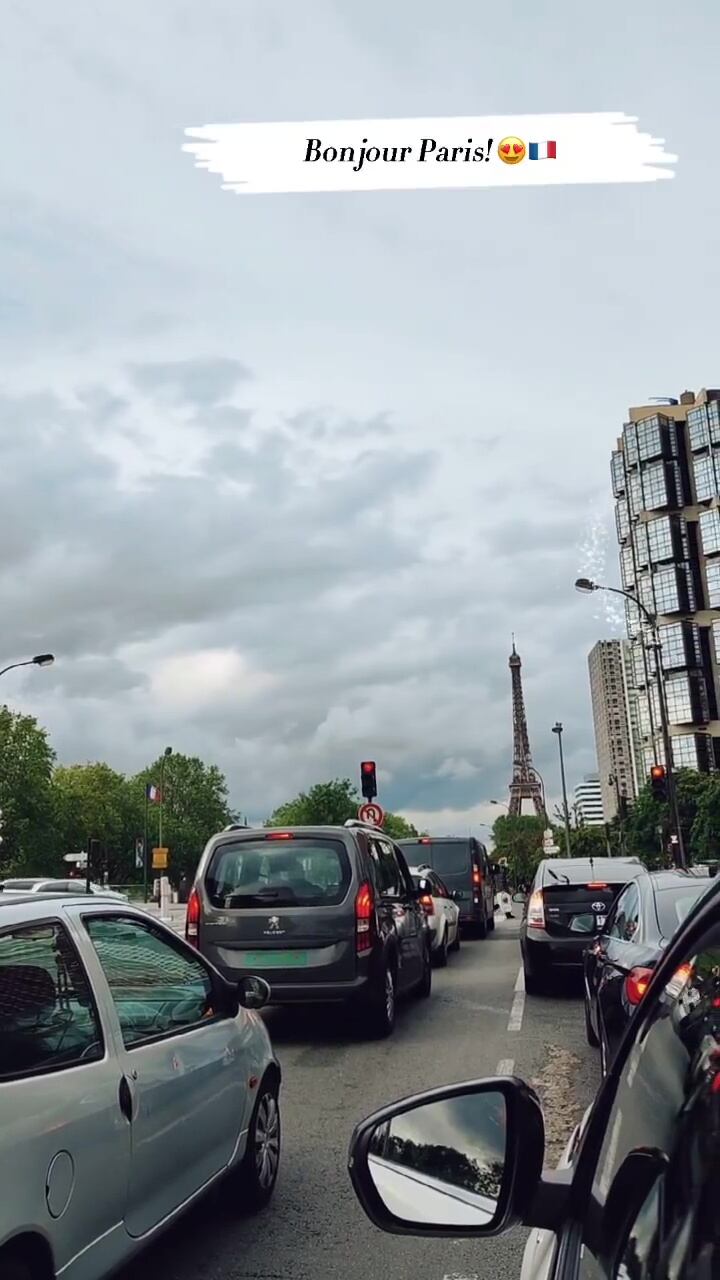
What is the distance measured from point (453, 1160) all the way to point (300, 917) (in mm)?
8050

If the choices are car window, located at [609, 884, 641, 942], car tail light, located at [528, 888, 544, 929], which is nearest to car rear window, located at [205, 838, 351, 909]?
car window, located at [609, 884, 641, 942]

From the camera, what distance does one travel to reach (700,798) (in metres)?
68.6

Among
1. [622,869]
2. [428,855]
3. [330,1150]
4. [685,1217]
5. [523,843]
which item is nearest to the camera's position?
[685,1217]

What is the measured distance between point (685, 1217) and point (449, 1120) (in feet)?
2.21

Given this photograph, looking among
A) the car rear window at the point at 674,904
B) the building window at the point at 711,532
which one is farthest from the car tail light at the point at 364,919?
the building window at the point at 711,532

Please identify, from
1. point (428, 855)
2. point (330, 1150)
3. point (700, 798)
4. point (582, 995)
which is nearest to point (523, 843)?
point (700, 798)

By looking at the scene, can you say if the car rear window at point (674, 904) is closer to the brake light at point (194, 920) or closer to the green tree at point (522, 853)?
the brake light at point (194, 920)

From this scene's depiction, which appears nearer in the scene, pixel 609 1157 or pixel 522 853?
pixel 609 1157

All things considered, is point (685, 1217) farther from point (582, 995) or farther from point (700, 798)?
point (700, 798)

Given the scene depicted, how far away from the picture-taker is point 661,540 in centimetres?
11056

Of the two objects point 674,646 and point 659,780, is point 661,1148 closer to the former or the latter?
point 659,780

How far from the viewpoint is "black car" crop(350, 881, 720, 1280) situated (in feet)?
4.40

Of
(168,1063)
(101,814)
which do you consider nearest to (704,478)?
(101,814)

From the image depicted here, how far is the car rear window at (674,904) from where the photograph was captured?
254 inches
